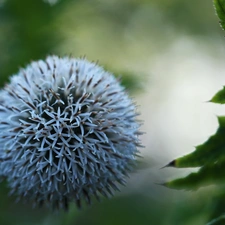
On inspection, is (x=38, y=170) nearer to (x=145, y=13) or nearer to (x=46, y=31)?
(x=46, y=31)

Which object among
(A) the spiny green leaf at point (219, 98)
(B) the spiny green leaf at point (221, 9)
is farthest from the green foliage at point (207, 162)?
(B) the spiny green leaf at point (221, 9)

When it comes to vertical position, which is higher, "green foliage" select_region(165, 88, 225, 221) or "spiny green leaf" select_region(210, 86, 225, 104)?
"spiny green leaf" select_region(210, 86, 225, 104)

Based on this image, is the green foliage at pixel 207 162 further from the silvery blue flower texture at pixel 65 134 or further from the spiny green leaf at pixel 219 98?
the silvery blue flower texture at pixel 65 134

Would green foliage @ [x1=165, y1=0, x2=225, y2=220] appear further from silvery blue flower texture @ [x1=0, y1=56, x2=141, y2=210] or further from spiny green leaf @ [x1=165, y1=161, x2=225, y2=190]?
silvery blue flower texture @ [x1=0, y1=56, x2=141, y2=210]

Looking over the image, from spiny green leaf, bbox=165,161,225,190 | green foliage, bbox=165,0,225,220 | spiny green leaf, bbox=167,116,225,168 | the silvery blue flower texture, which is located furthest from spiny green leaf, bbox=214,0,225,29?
the silvery blue flower texture

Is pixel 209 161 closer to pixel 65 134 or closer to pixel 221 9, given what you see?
pixel 221 9
